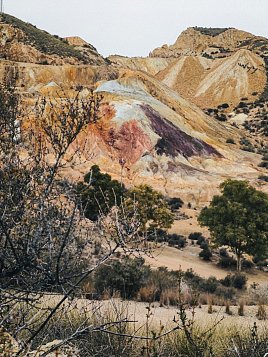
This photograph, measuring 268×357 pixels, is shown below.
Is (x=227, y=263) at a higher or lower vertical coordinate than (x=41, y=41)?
lower

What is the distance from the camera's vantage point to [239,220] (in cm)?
2847

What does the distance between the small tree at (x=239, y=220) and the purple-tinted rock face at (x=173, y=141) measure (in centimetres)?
1947

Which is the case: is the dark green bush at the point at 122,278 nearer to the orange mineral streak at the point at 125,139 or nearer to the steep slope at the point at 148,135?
the steep slope at the point at 148,135

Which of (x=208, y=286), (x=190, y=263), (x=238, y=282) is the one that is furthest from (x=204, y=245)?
(x=208, y=286)

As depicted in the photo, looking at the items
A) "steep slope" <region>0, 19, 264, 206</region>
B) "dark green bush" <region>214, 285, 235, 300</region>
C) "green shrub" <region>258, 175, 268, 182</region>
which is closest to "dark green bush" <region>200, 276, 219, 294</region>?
"dark green bush" <region>214, 285, 235, 300</region>

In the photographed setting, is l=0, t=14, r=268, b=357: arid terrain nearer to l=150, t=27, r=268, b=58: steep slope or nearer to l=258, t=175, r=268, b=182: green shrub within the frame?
l=258, t=175, r=268, b=182: green shrub

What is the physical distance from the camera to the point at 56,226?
548 cm

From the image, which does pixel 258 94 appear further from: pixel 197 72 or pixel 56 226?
pixel 56 226

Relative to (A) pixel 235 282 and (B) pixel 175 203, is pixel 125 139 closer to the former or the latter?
(B) pixel 175 203

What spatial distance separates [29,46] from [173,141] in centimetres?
3412

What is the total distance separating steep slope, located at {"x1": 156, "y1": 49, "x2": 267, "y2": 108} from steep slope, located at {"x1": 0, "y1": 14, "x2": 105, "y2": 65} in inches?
982

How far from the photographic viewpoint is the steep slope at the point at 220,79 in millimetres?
98438

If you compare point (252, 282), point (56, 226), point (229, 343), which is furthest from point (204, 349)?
point (252, 282)

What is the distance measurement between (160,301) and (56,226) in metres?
10.4
